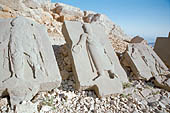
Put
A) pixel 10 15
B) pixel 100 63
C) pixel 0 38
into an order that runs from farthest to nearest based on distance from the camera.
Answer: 1. pixel 10 15
2. pixel 100 63
3. pixel 0 38

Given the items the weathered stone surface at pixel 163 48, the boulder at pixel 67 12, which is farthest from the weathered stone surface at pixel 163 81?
the boulder at pixel 67 12

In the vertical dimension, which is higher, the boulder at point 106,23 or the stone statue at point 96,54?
the boulder at point 106,23

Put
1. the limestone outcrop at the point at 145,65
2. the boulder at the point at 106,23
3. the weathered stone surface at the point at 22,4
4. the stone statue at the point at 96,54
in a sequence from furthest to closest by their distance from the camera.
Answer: the boulder at the point at 106,23 → the weathered stone surface at the point at 22,4 → the limestone outcrop at the point at 145,65 → the stone statue at the point at 96,54

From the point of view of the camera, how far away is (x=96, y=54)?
2.34m

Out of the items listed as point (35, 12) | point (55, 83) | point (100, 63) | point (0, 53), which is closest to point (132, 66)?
point (100, 63)

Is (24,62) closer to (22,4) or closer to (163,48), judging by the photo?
(22,4)

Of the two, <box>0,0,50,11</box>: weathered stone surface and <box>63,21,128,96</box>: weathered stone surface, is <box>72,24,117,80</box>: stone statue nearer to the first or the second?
<box>63,21,128,96</box>: weathered stone surface

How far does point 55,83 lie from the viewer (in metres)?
1.76

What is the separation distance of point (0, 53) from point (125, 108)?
1959 millimetres

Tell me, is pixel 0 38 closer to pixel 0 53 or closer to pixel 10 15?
pixel 0 53

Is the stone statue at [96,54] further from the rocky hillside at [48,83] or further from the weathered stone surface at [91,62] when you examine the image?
the rocky hillside at [48,83]

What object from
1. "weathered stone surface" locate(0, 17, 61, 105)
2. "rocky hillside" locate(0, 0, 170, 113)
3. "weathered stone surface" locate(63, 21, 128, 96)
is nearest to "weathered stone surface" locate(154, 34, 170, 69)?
"rocky hillside" locate(0, 0, 170, 113)

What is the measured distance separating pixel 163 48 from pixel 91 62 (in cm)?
322

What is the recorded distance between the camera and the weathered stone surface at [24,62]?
153 cm
